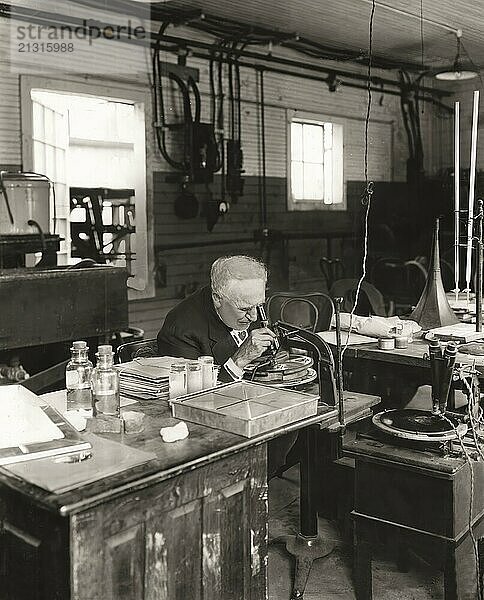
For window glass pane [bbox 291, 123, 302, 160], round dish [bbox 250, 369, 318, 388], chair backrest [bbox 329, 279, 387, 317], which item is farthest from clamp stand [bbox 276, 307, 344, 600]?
window glass pane [bbox 291, 123, 302, 160]

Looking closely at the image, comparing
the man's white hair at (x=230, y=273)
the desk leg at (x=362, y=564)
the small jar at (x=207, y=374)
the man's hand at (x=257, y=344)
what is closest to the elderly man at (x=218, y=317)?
the man's white hair at (x=230, y=273)

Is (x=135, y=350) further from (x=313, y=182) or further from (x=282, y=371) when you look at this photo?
(x=313, y=182)

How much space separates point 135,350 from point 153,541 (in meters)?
1.67

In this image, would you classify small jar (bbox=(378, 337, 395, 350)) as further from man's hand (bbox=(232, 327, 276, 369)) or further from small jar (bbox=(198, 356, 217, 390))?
small jar (bbox=(198, 356, 217, 390))

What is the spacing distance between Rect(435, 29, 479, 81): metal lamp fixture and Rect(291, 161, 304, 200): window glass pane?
1.73 metres

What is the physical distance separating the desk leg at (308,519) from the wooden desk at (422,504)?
2.03ft

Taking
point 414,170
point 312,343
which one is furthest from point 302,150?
point 312,343

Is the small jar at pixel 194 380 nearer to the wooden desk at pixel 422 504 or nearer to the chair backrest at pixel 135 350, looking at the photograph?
the wooden desk at pixel 422 504

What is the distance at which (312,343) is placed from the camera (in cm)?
276

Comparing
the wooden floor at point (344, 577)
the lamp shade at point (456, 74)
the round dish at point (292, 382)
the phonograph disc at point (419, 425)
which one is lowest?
the wooden floor at point (344, 577)

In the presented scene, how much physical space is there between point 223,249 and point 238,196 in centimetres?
47

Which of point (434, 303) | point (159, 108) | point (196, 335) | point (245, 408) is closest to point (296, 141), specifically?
point (159, 108)

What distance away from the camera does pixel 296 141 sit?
19.3ft

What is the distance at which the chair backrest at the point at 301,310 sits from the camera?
5.31 m
